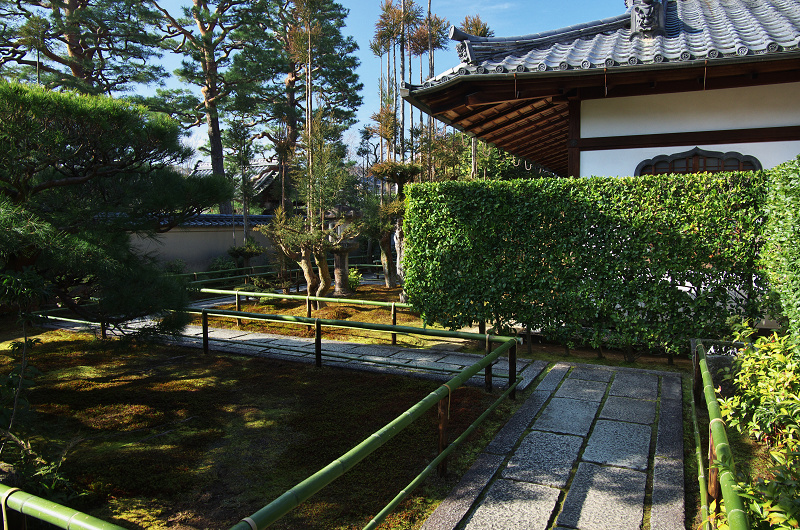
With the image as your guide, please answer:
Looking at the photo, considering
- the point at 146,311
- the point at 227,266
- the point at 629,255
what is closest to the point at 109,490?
the point at 146,311

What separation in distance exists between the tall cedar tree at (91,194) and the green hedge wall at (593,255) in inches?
122

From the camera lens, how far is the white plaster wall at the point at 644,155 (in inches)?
239

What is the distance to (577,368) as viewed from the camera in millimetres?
6086

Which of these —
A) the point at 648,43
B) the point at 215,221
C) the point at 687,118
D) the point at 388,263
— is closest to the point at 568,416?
the point at 687,118

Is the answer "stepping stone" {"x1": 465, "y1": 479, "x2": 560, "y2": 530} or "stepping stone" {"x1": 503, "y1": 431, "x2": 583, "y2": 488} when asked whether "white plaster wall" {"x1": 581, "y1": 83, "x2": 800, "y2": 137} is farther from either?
"stepping stone" {"x1": 465, "y1": 479, "x2": 560, "y2": 530}

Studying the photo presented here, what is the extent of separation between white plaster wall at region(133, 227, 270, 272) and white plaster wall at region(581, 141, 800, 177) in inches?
488

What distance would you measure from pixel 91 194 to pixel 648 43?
694 cm

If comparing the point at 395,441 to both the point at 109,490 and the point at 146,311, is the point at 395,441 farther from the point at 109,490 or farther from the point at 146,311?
the point at 146,311

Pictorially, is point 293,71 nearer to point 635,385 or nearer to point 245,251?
point 245,251

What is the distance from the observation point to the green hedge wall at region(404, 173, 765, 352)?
551cm

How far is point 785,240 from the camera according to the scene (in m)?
4.29

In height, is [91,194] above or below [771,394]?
above

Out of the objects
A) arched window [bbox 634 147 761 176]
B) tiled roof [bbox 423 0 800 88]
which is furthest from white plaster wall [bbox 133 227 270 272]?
arched window [bbox 634 147 761 176]

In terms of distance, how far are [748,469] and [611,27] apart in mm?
6908
